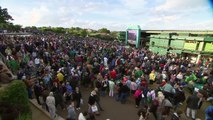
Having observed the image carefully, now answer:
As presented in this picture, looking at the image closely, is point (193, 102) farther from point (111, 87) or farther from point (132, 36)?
point (132, 36)

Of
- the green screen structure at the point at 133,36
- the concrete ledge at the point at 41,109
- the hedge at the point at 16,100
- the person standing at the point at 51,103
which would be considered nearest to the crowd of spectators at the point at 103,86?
the person standing at the point at 51,103

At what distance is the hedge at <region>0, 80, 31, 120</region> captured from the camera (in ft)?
24.2

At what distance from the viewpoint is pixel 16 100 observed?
800cm

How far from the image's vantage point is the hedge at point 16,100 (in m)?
7.37

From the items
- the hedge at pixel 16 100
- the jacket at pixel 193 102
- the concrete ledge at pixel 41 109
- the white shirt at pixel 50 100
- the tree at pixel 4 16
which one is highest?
the tree at pixel 4 16

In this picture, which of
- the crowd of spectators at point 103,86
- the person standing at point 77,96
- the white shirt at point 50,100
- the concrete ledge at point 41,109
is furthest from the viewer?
the person standing at point 77,96

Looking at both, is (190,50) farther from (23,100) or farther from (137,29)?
(23,100)

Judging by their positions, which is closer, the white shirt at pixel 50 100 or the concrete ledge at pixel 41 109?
the white shirt at pixel 50 100

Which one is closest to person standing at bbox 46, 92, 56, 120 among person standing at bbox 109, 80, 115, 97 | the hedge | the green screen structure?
the hedge

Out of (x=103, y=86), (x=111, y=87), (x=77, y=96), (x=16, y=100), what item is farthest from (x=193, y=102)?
(x=16, y=100)

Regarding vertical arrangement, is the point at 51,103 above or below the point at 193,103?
above

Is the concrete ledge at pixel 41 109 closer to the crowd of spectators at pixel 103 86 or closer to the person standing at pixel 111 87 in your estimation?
the crowd of spectators at pixel 103 86

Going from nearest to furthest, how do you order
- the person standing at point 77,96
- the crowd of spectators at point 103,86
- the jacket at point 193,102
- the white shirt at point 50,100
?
the white shirt at point 50,100 < the crowd of spectators at point 103,86 < the jacket at point 193,102 < the person standing at point 77,96

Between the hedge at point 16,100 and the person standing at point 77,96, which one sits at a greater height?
A: the hedge at point 16,100
